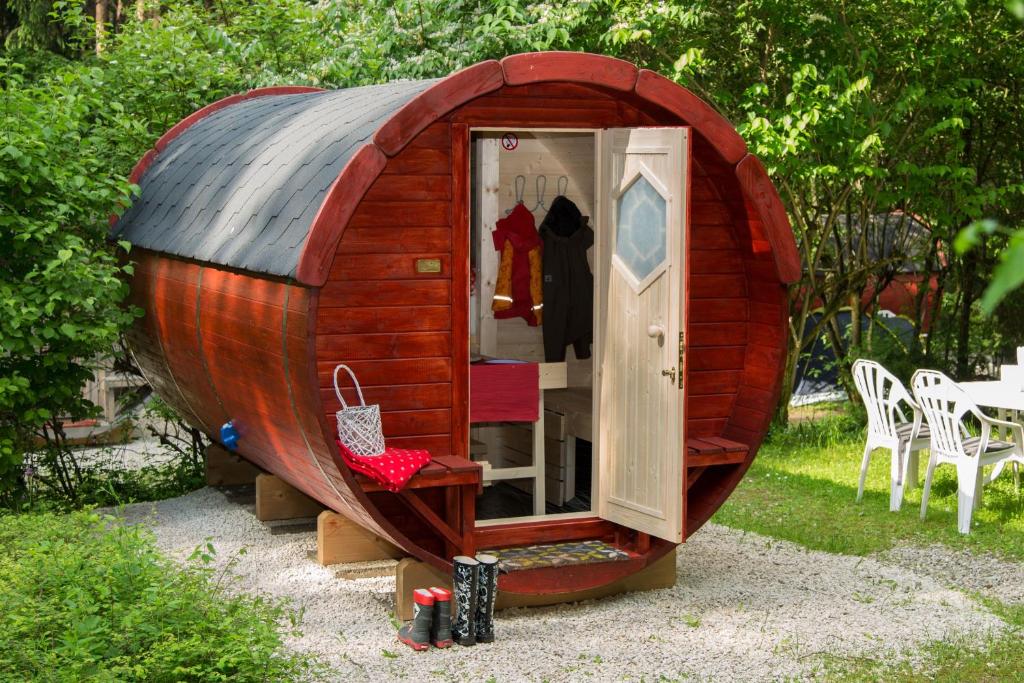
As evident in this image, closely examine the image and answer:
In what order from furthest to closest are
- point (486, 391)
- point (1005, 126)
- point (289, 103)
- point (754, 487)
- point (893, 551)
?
point (1005, 126) < point (754, 487) < point (289, 103) < point (893, 551) < point (486, 391)

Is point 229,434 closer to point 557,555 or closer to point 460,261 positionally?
point 460,261

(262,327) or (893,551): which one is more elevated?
(262,327)

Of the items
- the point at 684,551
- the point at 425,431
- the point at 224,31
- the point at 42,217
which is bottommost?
the point at 684,551

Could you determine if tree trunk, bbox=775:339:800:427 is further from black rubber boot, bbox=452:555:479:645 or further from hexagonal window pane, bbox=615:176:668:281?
black rubber boot, bbox=452:555:479:645

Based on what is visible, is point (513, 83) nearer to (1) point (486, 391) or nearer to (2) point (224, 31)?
(1) point (486, 391)

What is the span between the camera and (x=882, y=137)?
11766 millimetres

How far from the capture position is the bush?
5168 millimetres

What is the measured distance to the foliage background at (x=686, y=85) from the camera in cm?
870

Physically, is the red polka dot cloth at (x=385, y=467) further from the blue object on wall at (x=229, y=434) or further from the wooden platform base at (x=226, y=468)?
the wooden platform base at (x=226, y=468)

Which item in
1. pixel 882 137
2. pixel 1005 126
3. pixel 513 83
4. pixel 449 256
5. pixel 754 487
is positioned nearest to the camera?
pixel 513 83

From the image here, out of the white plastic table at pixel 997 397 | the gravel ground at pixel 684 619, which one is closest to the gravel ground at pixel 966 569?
the gravel ground at pixel 684 619

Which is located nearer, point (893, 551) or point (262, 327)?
point (262, 327)

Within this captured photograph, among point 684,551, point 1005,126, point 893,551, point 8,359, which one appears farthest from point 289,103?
point 1005,126

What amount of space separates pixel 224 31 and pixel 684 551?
6494 millimetres
